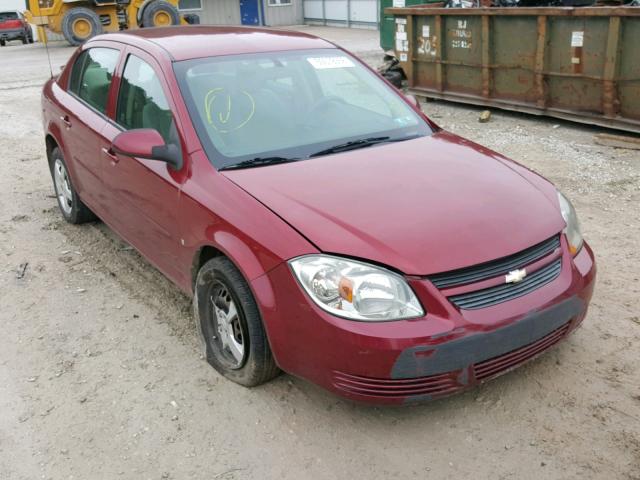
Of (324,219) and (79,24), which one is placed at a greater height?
(79,24)

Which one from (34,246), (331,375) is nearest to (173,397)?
(331,375)

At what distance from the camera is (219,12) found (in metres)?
31.2

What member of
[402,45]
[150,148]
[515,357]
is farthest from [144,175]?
[402,45]

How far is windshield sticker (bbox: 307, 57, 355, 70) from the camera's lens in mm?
4086

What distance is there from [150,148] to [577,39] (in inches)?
245

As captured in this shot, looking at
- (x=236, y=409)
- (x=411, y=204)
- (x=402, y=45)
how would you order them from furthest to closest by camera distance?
(x=402, y=45) < (x=236, y=409) < (x=411, y=204)

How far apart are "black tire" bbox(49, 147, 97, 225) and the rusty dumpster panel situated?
588cm

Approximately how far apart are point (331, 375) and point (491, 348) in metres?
0.67

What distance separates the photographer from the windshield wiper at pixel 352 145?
350 cm

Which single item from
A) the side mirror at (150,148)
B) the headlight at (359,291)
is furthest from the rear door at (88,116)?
the headlight at (359,291)

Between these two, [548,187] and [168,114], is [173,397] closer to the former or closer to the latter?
[168,114]

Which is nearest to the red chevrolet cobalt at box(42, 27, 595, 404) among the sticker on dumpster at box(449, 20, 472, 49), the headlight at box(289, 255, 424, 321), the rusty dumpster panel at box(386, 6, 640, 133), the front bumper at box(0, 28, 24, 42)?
the headlight at box(289, 255, 424, 321)

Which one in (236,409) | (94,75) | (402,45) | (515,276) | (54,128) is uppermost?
(94,75)

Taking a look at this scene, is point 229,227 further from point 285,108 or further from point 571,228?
point 571,228
